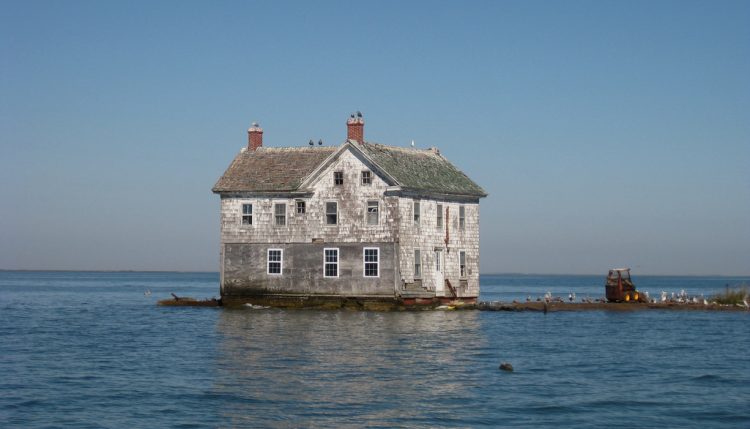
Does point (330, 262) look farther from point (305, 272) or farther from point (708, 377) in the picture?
point (708, 377)

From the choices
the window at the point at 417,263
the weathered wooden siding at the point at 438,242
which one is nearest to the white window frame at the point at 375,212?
the weathered wooden siding at the point at 438,242

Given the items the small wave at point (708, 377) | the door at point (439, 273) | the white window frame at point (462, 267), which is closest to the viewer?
the small wave at point (708, 377)

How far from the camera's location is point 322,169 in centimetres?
5597

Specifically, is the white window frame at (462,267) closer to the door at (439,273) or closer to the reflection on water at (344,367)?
the door at (439,273)

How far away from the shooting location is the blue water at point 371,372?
25.7 metres

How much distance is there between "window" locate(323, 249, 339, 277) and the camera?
55.6 meters

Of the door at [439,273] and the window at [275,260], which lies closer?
the window at [275,260]

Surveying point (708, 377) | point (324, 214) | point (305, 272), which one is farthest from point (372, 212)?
point (708, 377)

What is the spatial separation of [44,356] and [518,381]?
17.6m

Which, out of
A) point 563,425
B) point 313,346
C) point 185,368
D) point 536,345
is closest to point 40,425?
point 185,368

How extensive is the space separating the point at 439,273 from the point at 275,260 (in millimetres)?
9002

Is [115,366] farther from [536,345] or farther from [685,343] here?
[685,343]

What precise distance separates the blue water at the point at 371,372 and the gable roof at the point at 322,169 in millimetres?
7334

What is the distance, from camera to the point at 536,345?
138 feet
